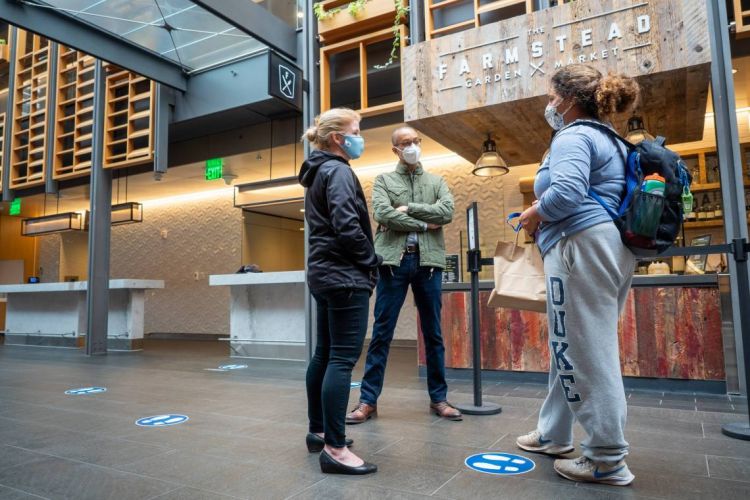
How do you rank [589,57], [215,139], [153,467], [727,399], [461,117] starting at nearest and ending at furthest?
[153,467] → [727,399] → [589,57] → [461,117] → [215,139]

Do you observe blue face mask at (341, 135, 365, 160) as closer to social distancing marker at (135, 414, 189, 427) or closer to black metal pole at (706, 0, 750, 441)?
social distancing marker at (135, 414, 189, 427)

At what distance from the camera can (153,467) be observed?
7.20 feet

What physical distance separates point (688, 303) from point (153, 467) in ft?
12.1

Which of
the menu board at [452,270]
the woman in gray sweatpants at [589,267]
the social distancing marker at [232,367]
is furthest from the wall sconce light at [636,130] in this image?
the social distancing marker at [232,367]

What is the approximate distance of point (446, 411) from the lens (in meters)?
2.96

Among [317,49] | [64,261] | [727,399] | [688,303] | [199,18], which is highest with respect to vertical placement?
[199,18]

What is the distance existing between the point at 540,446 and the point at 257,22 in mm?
5006

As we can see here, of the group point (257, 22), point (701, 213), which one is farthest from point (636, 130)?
point (257, 22)

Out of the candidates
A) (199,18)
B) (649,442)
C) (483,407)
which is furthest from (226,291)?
(649,442)

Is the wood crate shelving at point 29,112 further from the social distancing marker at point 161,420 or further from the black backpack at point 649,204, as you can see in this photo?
the black backpack at point 649,204

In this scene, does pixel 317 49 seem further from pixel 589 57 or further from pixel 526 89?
pixel 589 57

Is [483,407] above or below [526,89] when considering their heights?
below

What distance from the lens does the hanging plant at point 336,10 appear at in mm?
5461

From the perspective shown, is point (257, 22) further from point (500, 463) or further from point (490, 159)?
point (500, 463)
